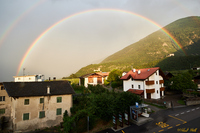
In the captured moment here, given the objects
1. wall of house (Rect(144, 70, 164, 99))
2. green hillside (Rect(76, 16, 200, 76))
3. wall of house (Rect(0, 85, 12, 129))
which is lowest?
wall of house (Rect(0, 85, 12, 129))

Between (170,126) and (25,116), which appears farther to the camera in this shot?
(25,116)

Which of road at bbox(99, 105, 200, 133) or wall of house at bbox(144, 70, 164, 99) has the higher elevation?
wall of house at bbox(144, 70, 164, 99)

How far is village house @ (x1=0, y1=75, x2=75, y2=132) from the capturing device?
25.3m

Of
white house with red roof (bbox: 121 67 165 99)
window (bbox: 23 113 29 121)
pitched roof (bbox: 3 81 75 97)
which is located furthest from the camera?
white house with red roof (bbox: 121 67 165 99)

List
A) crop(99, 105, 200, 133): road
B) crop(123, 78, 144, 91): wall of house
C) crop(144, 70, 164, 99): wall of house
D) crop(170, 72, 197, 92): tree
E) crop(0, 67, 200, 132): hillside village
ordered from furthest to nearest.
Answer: crop(123, 78, 144, 91): wall of house
crop(144, 70, 164, 99): wall of house
crop(170, 72, 197, 92): tree
crop(0, 67, 200, 132): hillside village
crop(99, 105, 200, 133): road

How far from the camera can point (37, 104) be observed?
87.0ft

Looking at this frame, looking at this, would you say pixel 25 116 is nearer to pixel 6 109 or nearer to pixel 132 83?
pixel 6 109

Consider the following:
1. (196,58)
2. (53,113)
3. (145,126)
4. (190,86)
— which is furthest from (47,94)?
(196,58)

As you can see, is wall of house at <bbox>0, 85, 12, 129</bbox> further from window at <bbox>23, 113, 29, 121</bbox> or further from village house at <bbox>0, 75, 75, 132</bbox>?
window at <bbox>23, 113, 29, 121</bbox>

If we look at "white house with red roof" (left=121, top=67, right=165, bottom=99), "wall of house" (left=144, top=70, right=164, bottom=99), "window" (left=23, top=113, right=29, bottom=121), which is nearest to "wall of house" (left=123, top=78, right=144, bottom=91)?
"white house with red roof" (left=121, top=67, right=165, bottom=99)

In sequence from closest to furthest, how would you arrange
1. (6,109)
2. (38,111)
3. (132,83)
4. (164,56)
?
(38,111) < (6,109) < (132,83) < (164,56)

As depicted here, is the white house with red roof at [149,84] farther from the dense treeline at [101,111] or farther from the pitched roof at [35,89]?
the pitched roof at [35,89]

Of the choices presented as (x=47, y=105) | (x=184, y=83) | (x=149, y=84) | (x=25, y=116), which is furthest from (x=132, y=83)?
(x=25, y=116)

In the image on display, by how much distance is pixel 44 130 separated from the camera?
2605cm
